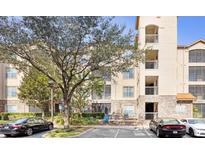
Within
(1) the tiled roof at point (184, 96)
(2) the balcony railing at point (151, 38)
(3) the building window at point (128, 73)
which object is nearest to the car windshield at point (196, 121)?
(1) the tiled roof at point (184, 96)

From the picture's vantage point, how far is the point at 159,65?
16.4 m

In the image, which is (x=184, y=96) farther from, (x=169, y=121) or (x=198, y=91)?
(x=169, y=121)

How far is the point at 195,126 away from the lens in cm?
1345

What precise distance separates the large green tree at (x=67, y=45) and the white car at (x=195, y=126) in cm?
340

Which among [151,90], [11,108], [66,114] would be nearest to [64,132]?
[66,114]

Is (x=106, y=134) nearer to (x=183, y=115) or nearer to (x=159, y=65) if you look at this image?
(x=183, y=115)

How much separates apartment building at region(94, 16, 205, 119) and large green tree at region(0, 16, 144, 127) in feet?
3.64

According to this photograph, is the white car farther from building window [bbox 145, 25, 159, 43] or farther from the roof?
building window [bbox 145, 25, 159, 43]

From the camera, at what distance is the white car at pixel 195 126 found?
13.2 m

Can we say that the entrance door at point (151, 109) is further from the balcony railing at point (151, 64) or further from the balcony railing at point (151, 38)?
the balcony railing at point (151, 38)
